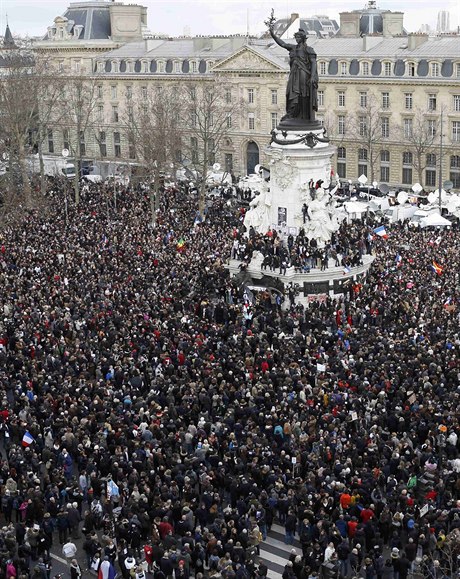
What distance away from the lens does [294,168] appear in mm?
46250

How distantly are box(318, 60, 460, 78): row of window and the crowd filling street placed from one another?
110ft

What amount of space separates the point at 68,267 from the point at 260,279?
9.42 m

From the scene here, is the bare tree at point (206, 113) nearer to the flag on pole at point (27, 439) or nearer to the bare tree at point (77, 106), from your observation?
the bare tree at point (77, 106)

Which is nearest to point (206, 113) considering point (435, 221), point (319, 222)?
point (435, 221)

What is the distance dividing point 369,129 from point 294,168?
32928mm

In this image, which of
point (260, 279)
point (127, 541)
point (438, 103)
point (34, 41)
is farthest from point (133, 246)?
point (34, 41)

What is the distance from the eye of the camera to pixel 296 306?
40.4 m

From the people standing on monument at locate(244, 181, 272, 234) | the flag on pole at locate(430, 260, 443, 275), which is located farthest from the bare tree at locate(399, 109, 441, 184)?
the flag on pole at locate(430, 260, 443, 275)

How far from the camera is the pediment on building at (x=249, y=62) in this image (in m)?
83.2

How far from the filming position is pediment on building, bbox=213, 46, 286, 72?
273 ft

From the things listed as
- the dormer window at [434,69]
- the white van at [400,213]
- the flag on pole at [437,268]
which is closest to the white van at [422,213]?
the white van at [400,213]

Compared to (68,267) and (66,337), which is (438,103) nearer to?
(68,267)

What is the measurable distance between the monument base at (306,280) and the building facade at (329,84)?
2364 cm

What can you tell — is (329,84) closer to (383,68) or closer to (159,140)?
A: (383,68)
